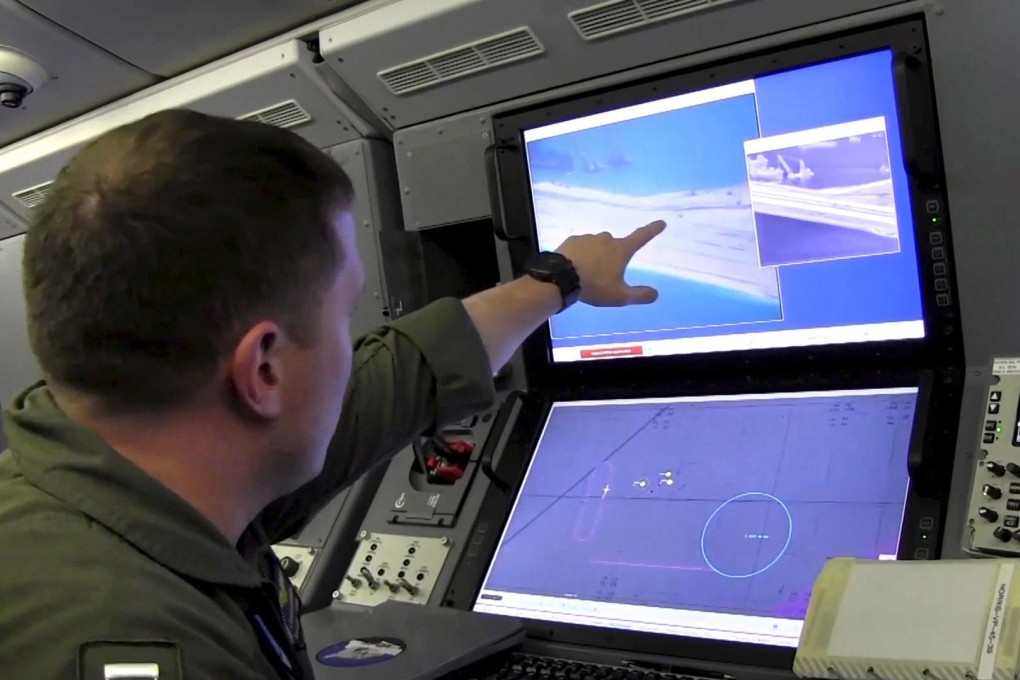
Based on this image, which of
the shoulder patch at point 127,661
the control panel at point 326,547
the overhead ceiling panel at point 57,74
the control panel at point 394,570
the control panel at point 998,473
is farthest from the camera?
the overhead ceiling panel at point 57,74

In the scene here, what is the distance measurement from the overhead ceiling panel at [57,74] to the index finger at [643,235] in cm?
179

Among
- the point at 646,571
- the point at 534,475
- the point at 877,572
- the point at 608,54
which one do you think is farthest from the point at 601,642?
the point at 608,54

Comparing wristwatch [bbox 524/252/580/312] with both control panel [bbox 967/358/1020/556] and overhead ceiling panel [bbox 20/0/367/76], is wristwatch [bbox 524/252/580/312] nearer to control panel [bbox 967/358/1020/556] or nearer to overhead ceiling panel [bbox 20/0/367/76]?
control panel [bbox 967/358/1020/556]

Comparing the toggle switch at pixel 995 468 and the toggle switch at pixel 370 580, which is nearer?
the toggle switch at pixel 995 468

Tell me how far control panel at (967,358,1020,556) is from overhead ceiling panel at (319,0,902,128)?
2.64ft

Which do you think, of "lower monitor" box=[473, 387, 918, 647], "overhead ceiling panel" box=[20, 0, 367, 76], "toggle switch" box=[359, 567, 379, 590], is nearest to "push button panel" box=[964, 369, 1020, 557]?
"lower monitor" box=[473, 387, 918, 647]

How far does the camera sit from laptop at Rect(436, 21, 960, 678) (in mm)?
1838

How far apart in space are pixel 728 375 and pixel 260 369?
1.38 metres

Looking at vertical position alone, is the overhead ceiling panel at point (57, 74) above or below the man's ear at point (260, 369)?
above

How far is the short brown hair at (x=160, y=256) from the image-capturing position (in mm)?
1035

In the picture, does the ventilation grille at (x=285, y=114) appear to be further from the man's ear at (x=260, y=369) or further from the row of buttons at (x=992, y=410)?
the row of buttons at (x=992, y=410)

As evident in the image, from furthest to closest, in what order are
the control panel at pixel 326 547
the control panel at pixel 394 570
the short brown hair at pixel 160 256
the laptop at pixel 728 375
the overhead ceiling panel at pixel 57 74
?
the overhead ceiling panel at pixel 57 74 < the control panel at pixel 326 547 < the control panel at pixel 394 570 < the laptop at pixel 728 375 < the short brown hair at pixel 160 256

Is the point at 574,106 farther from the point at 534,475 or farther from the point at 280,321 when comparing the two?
the point at 280,321

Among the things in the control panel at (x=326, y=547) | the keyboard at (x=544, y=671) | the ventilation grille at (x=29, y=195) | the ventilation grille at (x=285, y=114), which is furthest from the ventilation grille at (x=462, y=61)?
the ventilation grille at (x=29, y=195)
